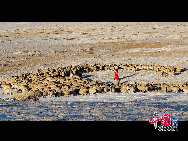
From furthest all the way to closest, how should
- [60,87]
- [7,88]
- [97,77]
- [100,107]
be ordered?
[97,77] < [7,88] < [60,87] < [100,107]

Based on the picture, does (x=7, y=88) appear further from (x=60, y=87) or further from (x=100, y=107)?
(x=100, y=107)

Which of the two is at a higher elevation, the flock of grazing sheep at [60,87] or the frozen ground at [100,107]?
the flock of grazing sheep at [60,87]

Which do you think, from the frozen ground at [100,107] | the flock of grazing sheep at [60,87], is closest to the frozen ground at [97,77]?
the frozen ground at [100,107]

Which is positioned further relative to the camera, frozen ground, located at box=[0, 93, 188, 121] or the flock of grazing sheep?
the flock of grazing sheep

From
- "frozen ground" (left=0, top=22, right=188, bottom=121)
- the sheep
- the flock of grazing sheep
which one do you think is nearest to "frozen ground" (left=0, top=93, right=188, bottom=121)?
"frozen ground" (left=0, top=22, right=188, bottom=121)

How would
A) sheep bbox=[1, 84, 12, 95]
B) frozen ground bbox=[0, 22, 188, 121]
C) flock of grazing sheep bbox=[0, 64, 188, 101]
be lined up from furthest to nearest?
sheep bbox=[1, 84, 12, 95], flock of grazing sheep bbox=[0, 64, 188, 101], frozen ground bbox=[0, 22, 188, 121]

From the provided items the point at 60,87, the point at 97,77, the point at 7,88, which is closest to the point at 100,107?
the point at 60,87

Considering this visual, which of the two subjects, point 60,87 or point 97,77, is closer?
point 60,87

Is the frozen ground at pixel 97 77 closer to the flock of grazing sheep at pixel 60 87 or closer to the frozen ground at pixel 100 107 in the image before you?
the frozen ground at pixel 100 107

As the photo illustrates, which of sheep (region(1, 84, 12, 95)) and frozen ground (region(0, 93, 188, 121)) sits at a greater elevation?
sheep (region(1, 84, 12, 95))

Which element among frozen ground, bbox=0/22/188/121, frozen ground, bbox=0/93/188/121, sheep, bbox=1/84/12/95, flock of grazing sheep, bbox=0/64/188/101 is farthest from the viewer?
sheep, bbox=1/84/12/95

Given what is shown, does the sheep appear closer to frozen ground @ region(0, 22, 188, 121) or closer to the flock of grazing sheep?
the flock of grazing sheep

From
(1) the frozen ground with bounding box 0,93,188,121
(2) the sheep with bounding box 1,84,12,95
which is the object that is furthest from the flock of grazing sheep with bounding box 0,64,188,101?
(1) the frozen ground with bounding box 0,93,188,121

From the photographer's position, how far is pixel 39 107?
930 centimetres
